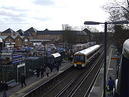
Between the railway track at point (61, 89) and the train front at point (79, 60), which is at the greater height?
the train front at point (79, 60)

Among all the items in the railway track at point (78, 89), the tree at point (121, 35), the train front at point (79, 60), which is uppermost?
the tree at point (121, 35)

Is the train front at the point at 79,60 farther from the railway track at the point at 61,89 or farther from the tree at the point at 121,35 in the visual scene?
the railway track at the point at 61,89

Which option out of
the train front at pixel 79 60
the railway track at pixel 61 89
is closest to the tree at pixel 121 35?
the train front at pixel 79 60

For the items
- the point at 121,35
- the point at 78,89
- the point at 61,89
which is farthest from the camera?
the point at 121,35

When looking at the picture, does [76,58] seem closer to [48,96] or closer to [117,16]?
[117,16]

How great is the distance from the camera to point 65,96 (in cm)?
2266

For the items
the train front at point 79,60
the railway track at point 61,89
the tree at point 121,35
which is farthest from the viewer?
the train front at point 79,60

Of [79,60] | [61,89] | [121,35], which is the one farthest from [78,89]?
[79,60]

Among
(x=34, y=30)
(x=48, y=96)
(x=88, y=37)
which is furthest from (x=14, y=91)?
(x=34, y=30)

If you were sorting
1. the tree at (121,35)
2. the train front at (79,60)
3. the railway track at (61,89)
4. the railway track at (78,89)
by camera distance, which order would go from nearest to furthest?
the railway track at (61,89)
the railway track at (78,89)
the tree at (121,35)
the train front at (79,60)

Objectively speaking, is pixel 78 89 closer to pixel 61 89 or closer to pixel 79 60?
pixel 61 89

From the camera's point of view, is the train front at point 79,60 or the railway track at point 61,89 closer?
the railway track at point 61,89

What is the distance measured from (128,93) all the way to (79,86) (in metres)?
23.2

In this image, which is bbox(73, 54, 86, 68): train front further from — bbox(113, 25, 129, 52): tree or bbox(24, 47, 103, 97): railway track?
bbox(24, 47, 103, 97): railway track
